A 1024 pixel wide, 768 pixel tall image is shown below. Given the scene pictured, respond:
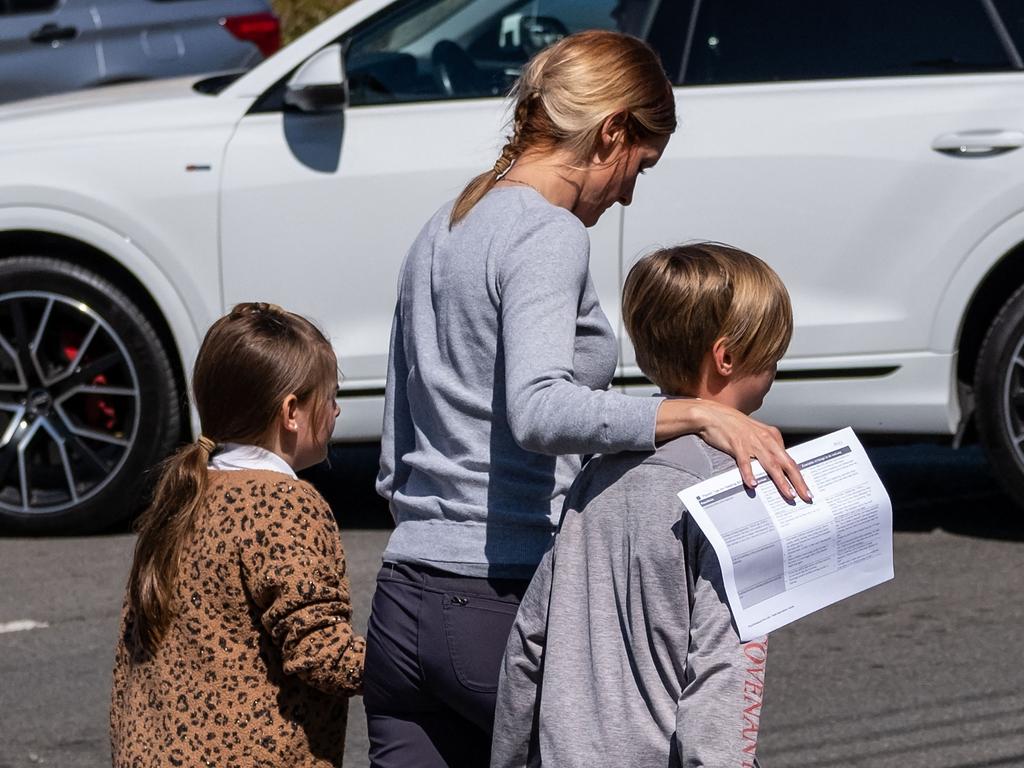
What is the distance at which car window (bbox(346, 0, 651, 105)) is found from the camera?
5617 millimetres

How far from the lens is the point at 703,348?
→ 2.20m

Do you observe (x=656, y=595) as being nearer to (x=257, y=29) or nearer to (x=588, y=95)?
(x=588, y=95)

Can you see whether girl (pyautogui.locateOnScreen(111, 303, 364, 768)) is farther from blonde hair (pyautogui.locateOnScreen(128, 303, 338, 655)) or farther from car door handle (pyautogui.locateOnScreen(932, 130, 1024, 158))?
car door handle (pyautogui.locateOnScreen(932, 130, 1024, 158))

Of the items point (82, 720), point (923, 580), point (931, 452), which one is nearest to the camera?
point (82, 720)

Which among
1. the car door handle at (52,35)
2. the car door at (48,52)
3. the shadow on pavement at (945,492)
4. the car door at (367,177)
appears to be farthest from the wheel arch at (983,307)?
the car door handle at (52,35)

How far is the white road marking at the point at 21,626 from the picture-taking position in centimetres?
508

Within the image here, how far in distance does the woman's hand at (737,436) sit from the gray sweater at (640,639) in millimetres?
26

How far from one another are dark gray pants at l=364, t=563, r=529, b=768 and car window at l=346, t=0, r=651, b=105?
3451 mm

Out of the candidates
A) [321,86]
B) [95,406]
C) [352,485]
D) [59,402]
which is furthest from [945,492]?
[59,402]

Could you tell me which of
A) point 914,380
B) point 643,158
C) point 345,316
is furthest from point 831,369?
point 643,158

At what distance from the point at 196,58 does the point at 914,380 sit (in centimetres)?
550

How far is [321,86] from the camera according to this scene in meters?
5.45

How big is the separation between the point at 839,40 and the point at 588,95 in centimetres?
346

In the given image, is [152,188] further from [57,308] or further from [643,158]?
[643,158]
